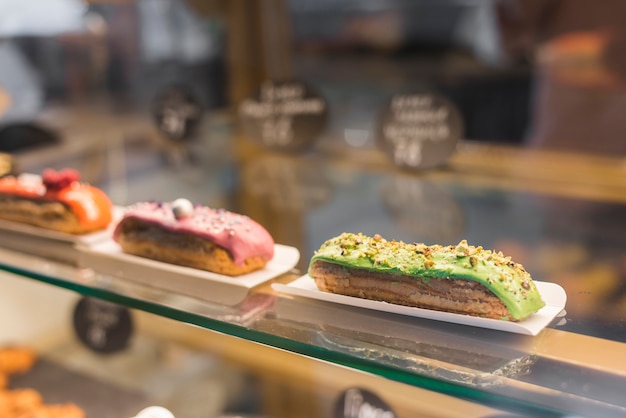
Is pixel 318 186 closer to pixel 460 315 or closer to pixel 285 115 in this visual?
pixel 285 115

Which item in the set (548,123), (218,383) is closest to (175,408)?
(218,383)

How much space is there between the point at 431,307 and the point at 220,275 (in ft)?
1.19

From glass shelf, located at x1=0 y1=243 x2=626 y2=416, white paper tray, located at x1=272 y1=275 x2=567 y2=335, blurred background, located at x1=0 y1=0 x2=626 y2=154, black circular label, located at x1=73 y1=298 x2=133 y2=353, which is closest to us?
glass shelf, located at x1=0 y1=243 x2=626 y2=416

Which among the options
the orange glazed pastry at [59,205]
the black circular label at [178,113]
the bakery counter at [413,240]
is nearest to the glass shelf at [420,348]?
the bakery counter at [413,240]

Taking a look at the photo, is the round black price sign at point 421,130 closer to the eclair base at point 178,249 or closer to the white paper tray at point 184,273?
the white paper tray at point 184,273

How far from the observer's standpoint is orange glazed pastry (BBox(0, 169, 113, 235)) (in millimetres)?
1379

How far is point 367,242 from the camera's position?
1070 millimetres

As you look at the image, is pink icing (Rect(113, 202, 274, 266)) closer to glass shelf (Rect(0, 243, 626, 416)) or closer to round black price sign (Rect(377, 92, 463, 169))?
glass shelf (Rect(0, 243, 626, 416))

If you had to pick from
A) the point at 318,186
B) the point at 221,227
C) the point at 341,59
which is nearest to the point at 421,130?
the point at 318,186

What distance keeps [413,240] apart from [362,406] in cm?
35

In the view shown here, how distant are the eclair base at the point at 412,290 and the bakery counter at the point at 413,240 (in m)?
0.02

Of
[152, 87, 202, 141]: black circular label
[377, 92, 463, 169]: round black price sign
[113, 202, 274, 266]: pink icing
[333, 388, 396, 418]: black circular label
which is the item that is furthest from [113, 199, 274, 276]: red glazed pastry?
[152, 87, 202, 141]: black circular label

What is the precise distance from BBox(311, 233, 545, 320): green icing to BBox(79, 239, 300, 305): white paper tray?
0.13 meters

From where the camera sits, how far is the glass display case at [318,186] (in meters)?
0.95
